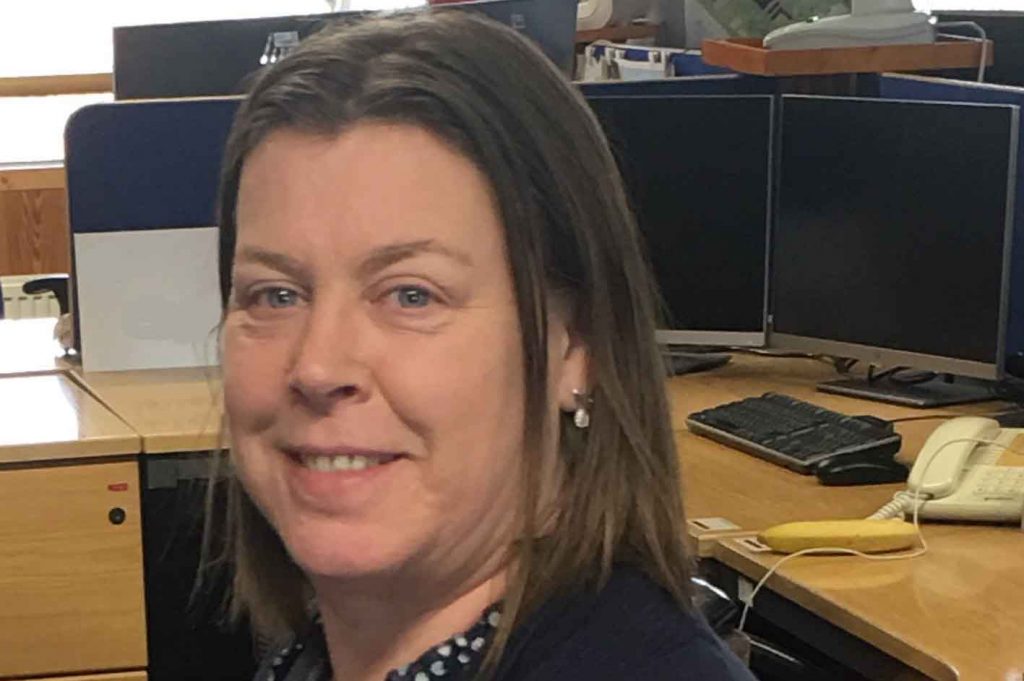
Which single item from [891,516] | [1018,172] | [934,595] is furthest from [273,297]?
[1018,172]

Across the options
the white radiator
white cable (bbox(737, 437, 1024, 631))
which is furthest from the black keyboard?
the white radiator

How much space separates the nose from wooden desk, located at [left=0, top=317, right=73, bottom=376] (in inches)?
75.5

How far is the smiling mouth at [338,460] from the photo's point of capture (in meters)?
1.00

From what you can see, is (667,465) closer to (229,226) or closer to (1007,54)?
(229,226)

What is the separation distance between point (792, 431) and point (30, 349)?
134 centimetres

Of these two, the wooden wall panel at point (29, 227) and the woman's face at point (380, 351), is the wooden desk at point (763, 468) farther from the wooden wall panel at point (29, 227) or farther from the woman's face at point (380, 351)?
the wooden wall panel at point (29, 227)

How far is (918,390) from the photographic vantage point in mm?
2633

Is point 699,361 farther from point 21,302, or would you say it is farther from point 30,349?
point 21,302

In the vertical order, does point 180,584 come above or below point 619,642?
below

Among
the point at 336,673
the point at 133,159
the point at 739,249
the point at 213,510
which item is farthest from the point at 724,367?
the point at 336,673

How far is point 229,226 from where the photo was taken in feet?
3.65

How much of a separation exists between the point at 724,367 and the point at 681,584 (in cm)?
185

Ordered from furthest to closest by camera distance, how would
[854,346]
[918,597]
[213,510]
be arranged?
1. [854,346]
2. [918,597]
3. [213,510]

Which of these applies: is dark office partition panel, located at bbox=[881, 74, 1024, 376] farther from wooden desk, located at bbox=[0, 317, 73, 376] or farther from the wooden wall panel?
the wooden wall panel
